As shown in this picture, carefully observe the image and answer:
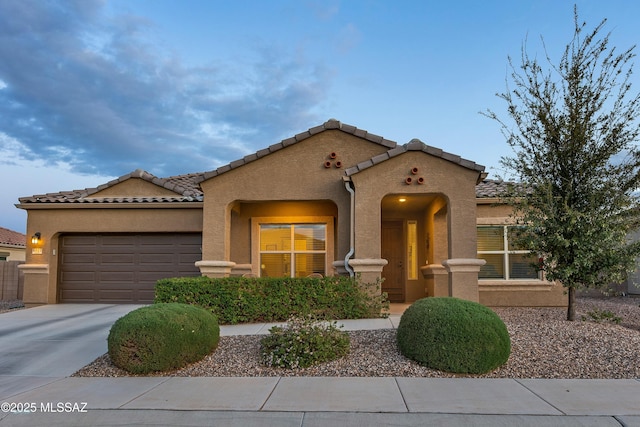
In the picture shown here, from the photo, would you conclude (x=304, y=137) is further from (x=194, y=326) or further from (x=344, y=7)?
(x=194, y=326)

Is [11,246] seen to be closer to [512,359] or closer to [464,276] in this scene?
[464,276]

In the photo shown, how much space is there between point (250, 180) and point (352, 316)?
4508 mm

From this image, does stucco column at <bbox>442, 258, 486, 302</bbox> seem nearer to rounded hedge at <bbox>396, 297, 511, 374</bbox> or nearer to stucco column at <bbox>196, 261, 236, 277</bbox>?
rounded hedge at <bbox>396, 297, 511, 374</bbox>

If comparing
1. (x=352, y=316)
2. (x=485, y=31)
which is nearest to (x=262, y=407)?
(x=352, y=316)

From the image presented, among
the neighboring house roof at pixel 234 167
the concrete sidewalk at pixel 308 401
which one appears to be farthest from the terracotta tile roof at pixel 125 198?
the concrete sidewalk at pixel 308 401

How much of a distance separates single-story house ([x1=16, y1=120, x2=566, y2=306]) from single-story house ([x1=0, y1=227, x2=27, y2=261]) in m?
11.5

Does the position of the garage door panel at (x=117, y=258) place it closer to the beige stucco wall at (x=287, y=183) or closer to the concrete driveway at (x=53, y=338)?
Answer: the concrete driveway at (x=53, y=338)

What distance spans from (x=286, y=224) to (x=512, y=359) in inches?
320

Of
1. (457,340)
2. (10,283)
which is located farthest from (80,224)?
(457,340)

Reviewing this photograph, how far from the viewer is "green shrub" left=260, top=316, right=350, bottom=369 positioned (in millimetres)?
6660

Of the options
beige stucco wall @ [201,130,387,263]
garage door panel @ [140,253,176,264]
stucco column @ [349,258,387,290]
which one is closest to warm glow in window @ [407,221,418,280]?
beige stucco wall @ [201,130,387,263]

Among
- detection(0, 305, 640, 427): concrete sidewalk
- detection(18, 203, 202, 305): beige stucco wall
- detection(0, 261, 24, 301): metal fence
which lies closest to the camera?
detection(0, 305, 640, 427): concrete sidewalk

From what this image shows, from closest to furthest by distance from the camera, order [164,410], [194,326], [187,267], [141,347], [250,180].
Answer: [164,410] < [141,347] < [194,326] < [250,180] < [187,267]

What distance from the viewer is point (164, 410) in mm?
5020
